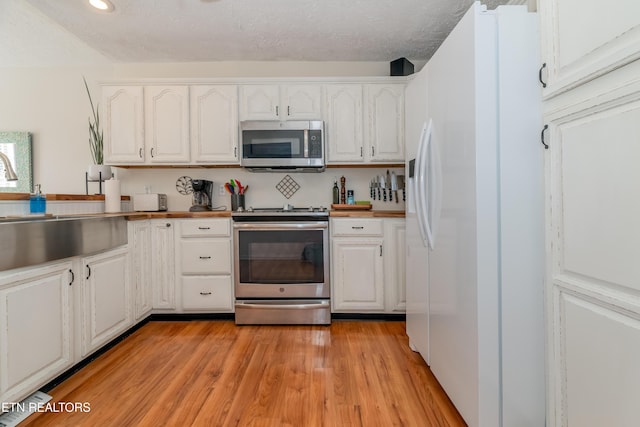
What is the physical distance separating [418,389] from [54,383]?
1.98 m

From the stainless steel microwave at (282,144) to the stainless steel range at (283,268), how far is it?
49cm

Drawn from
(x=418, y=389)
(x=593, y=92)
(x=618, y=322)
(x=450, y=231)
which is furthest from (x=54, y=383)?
(x=593, y=92)

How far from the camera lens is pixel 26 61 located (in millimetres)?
3289

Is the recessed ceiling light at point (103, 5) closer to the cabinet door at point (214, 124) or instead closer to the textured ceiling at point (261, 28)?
the textured ceiling at point (261, 28)

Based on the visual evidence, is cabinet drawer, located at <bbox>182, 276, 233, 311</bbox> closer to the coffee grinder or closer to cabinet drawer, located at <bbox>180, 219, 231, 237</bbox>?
cabinet drawer, located at <bbox>180, 219, 231, 237</bbox>

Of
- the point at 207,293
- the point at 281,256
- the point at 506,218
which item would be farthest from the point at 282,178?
the point at 506,218

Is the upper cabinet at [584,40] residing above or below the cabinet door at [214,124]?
below

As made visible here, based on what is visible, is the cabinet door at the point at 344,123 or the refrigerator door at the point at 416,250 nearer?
the refrigerator door at the point at 416,250

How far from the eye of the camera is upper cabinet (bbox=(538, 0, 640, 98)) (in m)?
0.83

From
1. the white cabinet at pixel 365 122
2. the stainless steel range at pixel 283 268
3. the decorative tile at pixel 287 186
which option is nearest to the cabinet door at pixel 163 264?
the stainless steel range at pixel 283 268

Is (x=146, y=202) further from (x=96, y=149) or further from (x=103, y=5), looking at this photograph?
(x=103, y=5)

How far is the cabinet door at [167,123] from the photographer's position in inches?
114

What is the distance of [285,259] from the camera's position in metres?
2.64

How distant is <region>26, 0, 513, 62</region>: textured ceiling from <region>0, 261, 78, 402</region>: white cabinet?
75.5 inches
